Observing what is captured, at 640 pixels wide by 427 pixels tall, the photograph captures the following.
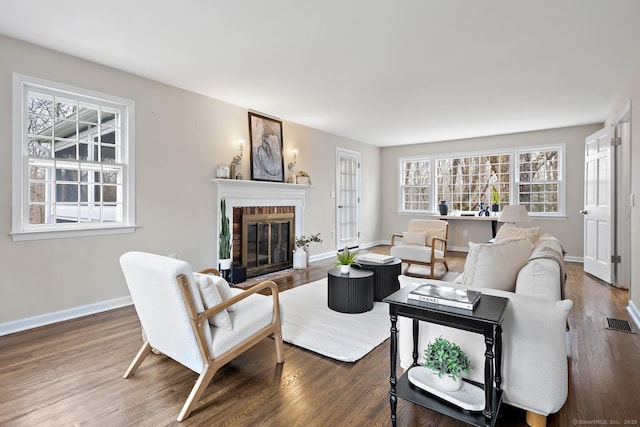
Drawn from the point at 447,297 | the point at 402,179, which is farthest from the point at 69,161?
the point at 402,179

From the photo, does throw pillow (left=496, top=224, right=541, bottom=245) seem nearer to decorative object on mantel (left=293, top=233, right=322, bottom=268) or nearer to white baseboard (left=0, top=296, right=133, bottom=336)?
decorative object on mantel (left=293, top=233, right=322, bottom=268)

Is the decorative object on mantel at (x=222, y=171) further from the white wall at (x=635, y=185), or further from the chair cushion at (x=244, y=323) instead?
the white wall at (x=635, y=185)

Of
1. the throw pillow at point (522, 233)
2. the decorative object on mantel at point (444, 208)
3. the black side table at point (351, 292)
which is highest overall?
the decorative object on mantel at point (444, 208)

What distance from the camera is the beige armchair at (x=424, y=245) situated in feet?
16.1

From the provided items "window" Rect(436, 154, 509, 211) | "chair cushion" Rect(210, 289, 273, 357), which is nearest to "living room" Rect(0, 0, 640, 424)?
"window" Rect(436, 154, 509, 211)

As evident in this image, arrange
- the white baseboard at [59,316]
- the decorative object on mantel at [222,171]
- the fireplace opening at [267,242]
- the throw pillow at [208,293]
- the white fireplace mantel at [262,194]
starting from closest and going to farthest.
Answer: the throw pillow at [208,293] < the white baseboard at [59,316] < the decorative object on mantel at [222,171] < the white fireplace mantel at [262,194] < the fireplace opening at [267,242]

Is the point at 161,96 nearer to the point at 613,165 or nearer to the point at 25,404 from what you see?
the point at 25,404

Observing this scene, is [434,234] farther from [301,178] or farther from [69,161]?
[69,161]

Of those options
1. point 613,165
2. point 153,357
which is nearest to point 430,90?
point 613,165

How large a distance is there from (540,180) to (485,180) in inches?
39.2

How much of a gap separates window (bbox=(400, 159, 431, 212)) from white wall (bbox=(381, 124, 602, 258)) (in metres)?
0.17

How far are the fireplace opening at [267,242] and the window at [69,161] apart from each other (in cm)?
166

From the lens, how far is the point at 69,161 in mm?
3334

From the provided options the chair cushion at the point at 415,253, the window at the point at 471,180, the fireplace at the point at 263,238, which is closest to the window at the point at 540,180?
the window at the point at 471,180
